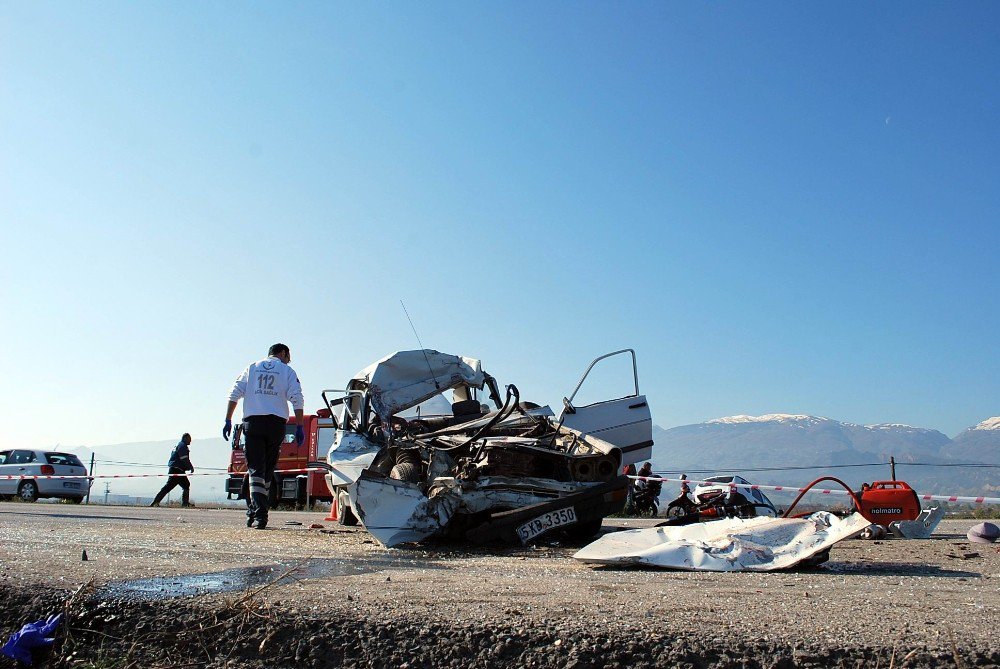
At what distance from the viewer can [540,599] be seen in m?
3.01

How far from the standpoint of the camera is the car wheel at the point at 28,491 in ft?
62.0

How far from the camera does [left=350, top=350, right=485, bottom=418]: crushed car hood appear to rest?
7.95m

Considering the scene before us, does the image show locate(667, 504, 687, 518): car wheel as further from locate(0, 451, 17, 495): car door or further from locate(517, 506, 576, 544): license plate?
locate(0, 451, 17, 495): car door

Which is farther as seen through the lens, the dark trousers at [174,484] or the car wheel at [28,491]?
the car wheel at [28,491]

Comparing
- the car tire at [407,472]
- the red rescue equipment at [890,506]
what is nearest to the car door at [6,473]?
the car tire at [407,472]

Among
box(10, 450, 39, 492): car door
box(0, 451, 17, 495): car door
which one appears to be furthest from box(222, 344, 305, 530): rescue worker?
box(0, 451, 17, 495): car door

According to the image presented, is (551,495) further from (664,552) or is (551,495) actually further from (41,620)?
(41,620)

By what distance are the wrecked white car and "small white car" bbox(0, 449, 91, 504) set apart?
1378 cm

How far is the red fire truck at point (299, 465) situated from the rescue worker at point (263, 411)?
10.4 metres

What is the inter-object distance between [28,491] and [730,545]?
63.0ft

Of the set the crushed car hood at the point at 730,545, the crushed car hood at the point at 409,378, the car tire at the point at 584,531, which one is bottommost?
the car tire at the point at 584,531

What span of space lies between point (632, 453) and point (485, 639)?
194 inches

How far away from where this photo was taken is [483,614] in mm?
2695

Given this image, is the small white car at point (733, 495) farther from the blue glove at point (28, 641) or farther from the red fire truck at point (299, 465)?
the blue glove at point (28, 641)
